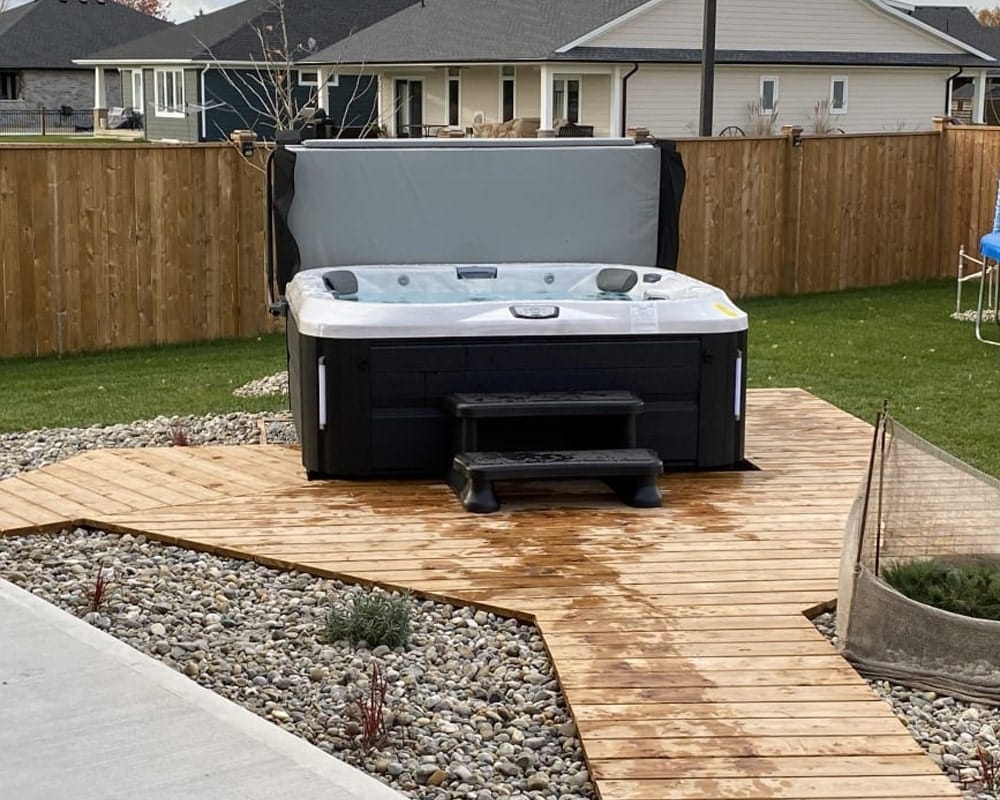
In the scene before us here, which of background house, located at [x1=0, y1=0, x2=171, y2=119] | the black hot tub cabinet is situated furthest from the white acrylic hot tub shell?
background house, located at [x1=0, y1=0, x2=171, y2=119]

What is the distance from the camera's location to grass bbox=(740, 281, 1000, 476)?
23.8 ft

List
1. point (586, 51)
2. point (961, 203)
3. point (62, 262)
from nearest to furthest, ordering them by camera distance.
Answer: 1. point (62, 262)
2. point (961, 203)
3. point (586, 51)

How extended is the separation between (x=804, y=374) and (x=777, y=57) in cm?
1967

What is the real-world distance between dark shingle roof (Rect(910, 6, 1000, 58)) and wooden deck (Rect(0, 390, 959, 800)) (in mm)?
31602

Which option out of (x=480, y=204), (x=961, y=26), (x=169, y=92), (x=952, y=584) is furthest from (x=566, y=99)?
(x=952, y=584)

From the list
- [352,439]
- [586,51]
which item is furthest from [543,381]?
[586,51]

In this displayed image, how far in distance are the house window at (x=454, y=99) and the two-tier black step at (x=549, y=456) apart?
24.2m

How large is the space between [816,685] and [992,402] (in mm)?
4456

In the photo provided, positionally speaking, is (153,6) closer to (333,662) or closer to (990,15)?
(990,15)

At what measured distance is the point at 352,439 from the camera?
228 inches

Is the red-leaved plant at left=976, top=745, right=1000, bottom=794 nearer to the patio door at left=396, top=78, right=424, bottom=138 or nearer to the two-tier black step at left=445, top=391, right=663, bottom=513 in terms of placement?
the two-tier black step at left=445, top=391, right=663, bottom=513

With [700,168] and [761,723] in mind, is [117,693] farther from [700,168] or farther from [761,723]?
[700,168]

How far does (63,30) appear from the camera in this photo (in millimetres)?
45281

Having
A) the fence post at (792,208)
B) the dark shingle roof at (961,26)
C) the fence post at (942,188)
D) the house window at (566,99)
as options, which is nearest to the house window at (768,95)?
the house window at (566,99)
